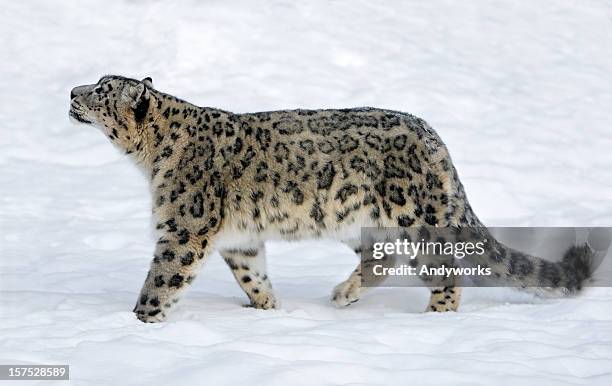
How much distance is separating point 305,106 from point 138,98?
18.5ft

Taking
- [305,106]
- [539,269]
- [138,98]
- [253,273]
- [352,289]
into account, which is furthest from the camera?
[305,106]

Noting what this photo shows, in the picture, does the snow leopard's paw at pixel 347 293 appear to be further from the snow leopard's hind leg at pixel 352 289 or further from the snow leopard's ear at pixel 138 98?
the snow leopard's ear at pixel 138 98

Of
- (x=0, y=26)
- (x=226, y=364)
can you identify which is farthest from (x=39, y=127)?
(x=226, y=364)

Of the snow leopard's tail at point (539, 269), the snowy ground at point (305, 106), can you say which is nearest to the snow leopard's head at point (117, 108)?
the snowy ground at point (305, 106)

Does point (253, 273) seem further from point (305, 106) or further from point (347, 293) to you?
point (305, 106)

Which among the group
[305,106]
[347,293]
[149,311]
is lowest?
[149,311]

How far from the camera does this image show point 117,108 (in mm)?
7480

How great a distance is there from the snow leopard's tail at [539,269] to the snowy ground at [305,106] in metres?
0.12

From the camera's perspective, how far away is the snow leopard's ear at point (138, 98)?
7.42 m

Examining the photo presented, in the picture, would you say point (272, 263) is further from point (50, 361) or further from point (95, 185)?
point (50, 361)

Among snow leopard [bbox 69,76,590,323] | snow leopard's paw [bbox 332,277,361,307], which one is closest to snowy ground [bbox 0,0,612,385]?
snow leopard's paw [bbox 332,277,361,307]

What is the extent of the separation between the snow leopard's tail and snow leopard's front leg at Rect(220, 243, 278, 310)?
1434 millimetres

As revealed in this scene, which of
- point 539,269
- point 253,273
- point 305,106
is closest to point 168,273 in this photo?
point 253,273

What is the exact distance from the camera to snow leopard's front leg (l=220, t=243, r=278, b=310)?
765cm
